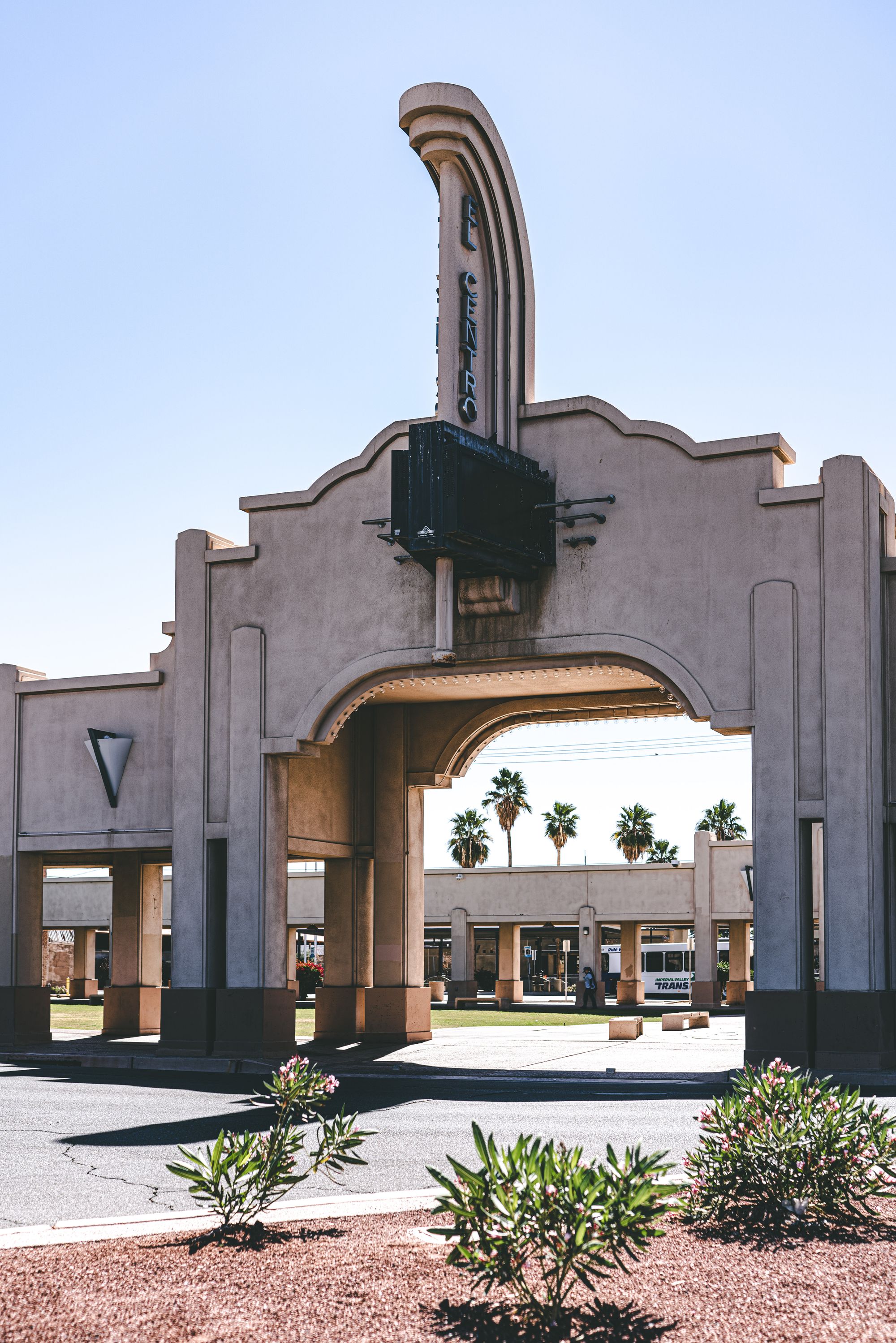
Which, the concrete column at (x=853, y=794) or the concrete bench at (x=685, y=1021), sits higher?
the concrete column at (x=853, y=794)

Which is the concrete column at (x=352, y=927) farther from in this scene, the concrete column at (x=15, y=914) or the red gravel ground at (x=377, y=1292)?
the red gravel ground at (x=377, y=1292)

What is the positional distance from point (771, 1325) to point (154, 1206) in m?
5.16

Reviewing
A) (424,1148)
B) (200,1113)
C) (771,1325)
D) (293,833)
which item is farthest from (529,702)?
(771,1325)

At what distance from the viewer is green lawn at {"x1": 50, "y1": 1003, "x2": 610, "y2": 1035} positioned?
35906 millimetres

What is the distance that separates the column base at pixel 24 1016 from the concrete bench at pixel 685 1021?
13821 mm

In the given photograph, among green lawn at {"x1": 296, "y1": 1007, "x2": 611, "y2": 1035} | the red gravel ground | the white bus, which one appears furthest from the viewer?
the white bus

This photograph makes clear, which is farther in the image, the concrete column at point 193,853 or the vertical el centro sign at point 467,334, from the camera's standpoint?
the concrete column at point 193,853

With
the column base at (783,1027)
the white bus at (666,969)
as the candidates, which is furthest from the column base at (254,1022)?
the white bus at (666,969)

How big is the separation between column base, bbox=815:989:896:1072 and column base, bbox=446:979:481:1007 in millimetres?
34451

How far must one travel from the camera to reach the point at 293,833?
2669 cm

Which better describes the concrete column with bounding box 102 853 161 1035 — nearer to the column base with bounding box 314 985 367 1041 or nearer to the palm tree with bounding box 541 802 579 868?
the column base with bounding box 314 985 367 1041

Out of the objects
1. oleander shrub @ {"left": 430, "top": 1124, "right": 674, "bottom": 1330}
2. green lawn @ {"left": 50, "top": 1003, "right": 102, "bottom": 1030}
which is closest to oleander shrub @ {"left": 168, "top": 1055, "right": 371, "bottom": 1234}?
oleander shrub @ {"left": 430, "top": 1124, "right": 674, "bottom": 1330}

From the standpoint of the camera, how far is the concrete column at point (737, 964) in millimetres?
49312

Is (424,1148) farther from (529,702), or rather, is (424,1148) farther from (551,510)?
(529,702)
